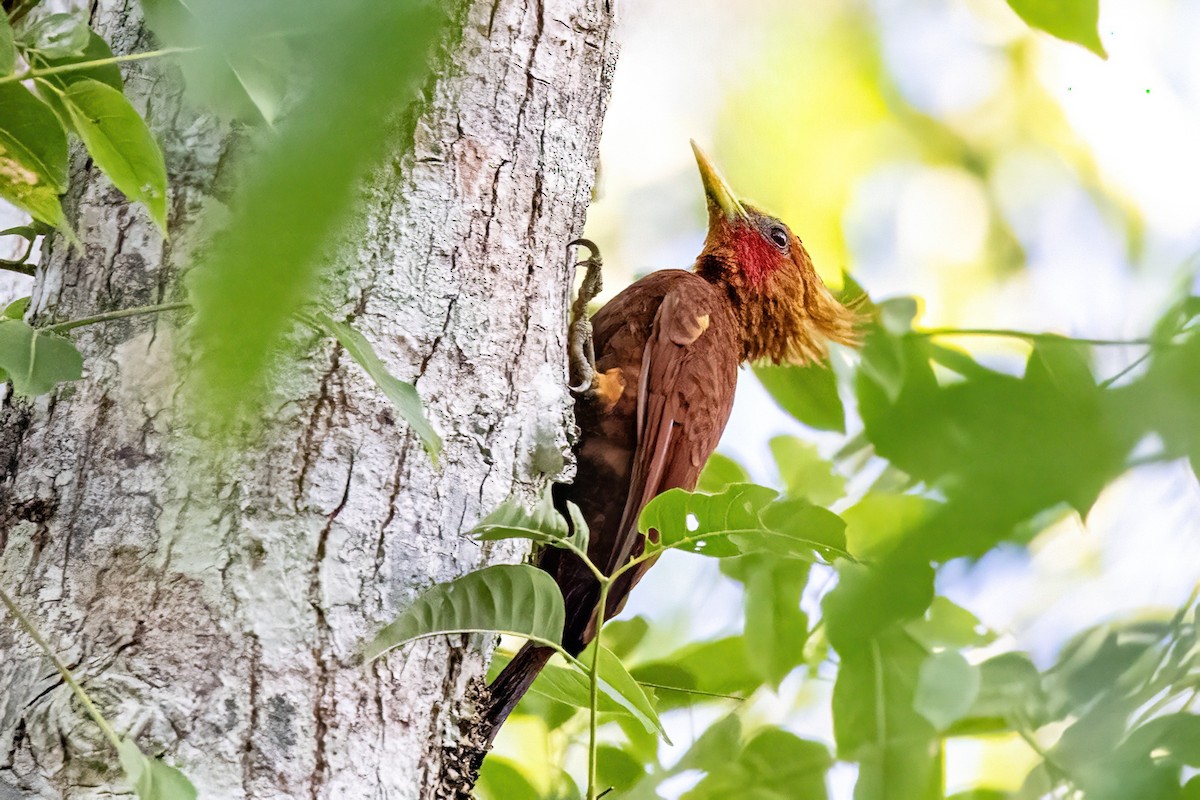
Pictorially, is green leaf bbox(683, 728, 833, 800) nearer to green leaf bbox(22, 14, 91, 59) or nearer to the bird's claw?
the bird's claw

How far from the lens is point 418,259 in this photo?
0.77 meters

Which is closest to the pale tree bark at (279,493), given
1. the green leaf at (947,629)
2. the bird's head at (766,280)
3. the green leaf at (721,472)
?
the green leaf at (947,629)

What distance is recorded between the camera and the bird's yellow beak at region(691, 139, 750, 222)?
1.55m

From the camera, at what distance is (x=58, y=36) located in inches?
22.9

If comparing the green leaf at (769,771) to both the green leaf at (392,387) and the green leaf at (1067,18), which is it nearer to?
the green leaf at (392,387)

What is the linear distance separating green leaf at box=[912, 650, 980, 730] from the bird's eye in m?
1.06

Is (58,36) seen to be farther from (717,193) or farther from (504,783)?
(717,193)

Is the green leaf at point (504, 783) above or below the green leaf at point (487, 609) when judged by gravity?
below

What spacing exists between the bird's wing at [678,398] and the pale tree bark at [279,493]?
0.32 m

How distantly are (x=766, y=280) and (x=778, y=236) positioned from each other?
78 mm

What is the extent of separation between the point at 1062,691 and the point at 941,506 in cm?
10

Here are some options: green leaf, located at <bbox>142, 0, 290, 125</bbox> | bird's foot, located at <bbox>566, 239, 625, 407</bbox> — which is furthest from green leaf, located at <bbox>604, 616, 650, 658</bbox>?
green leaf, located at <bbox>142, 0, 290, 125</bbox>

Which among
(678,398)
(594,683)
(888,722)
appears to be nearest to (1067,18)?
(888,722)

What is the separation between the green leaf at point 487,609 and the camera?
2.26ft
